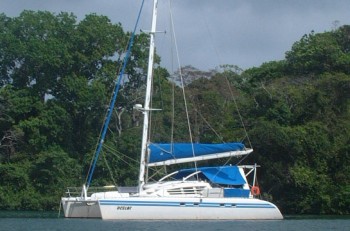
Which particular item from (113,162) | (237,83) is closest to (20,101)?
(113,162)

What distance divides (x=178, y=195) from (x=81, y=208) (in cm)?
437

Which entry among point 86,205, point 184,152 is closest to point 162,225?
point 86,205

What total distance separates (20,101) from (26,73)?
279 cm

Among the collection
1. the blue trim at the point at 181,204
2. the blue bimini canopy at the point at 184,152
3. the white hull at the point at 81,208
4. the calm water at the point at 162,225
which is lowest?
the calm water at the point at 162,225

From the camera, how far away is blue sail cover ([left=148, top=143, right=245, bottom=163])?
38.9 meters

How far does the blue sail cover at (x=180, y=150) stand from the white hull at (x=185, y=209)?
7.68 ft

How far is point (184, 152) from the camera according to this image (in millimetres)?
39281

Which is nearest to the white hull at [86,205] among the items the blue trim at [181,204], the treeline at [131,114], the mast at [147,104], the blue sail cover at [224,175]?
the blue trim at [181,204]

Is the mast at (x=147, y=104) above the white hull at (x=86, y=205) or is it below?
above

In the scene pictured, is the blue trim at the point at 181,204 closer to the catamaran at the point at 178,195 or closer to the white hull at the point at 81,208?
the catamaran at the point at 178,195

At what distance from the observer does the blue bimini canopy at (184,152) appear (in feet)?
128

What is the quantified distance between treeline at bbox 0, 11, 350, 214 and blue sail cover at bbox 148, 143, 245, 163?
31.9 feet

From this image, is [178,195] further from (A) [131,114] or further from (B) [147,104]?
(A) [131,114]

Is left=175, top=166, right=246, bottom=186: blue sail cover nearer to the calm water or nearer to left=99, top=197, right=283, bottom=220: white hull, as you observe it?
left=99, top=197, right=283, bottom=220: white hull
